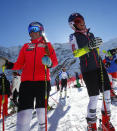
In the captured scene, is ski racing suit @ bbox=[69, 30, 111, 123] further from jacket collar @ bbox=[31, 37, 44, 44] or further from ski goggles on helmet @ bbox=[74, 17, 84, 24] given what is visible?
jacket collar @ bbox=[31, 37, 44, 44]

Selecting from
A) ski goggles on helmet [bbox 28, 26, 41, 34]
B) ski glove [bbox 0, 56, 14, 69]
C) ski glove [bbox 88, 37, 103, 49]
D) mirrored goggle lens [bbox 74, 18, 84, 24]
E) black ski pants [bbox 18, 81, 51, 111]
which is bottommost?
black ski pants [bbox 18, 81, 51, 111]

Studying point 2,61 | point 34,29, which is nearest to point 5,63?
point 2,61

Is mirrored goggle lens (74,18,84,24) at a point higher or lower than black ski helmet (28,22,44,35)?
higher

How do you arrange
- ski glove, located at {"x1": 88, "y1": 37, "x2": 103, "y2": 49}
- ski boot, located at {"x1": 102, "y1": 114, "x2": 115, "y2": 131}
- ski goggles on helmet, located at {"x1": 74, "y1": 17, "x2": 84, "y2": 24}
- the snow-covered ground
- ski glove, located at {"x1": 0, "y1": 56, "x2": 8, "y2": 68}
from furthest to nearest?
the snow-covered ground < ski goggles on helmet, located at {"x1": 74, "y1": 17, "x2": 84, "y2": 24} < ski glove, located at {"x1": 88, "y1": 37, "x2": 103, "y2": 49} < ski boot, located at {"x1": 102, "y1": 114, "x2": 115, "y2": 131} < ski glove, located at {"x1": 0, "y1": 56, "x2": 8, "y2": 68}

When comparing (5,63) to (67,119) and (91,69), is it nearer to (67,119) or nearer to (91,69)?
(91,69)

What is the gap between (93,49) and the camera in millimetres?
3275

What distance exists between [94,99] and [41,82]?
1.22 metres

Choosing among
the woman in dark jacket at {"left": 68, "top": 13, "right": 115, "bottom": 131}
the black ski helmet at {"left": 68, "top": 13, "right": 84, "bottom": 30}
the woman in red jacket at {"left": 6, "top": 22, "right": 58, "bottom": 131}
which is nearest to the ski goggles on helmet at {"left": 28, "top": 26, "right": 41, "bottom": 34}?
the woman in red jacket at {"left": 6, "top": 22, "right": 58, "bottom": 131}

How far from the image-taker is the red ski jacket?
9.04ft

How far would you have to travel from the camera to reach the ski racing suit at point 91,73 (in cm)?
308

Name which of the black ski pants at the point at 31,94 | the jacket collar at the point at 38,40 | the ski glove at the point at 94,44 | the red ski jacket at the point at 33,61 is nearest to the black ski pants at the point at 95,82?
the ski glove at the point at 94,44

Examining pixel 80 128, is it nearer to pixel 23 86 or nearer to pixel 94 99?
pixel 94 99

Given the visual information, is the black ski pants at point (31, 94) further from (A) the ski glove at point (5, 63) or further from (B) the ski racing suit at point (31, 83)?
(A) the ski glove at point (5, 63)

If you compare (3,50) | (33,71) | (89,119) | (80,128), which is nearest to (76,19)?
(33,71)
